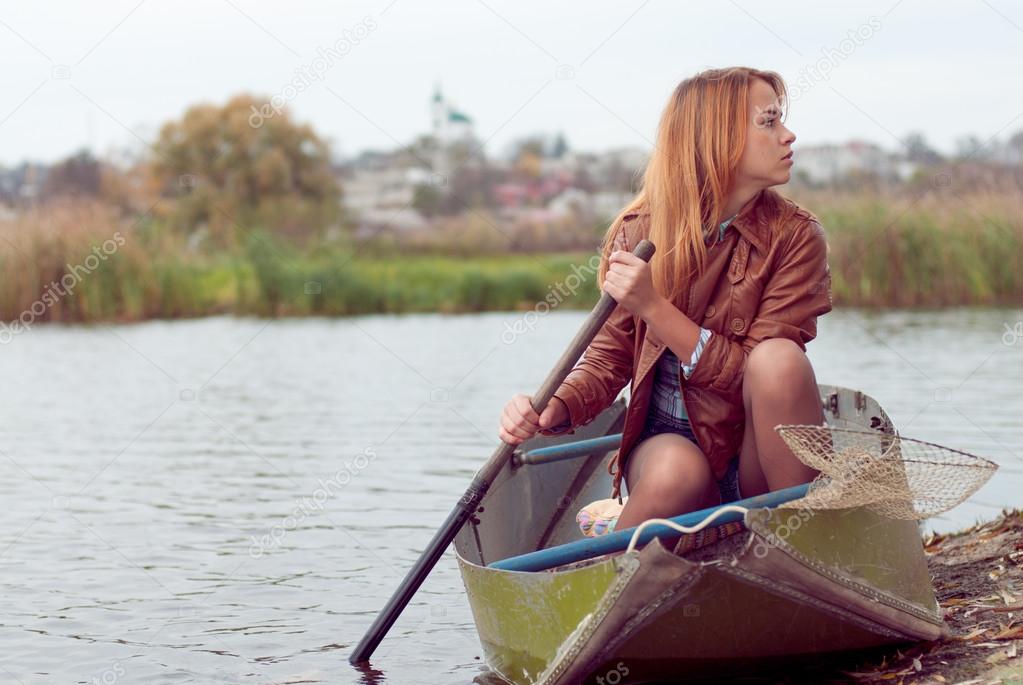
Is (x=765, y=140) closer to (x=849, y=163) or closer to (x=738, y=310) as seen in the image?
(x=738, y=310)

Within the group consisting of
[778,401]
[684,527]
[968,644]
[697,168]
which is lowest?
[968,644]

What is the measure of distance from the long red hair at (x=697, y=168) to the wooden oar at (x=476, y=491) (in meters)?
0.08

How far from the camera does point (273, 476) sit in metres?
6.36

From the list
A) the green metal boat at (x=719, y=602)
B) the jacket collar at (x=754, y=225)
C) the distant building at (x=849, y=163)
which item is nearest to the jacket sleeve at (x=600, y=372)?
the jacket collar at (x=754, y=225)

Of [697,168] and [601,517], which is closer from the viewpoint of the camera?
[697,168]

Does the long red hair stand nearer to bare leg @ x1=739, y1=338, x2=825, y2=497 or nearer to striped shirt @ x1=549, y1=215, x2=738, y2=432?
striped shirt @ x1=549, y1=215, x2=738, y2=432

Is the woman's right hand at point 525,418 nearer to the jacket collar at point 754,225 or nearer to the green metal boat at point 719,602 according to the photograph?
the green metal boat at point 719,602

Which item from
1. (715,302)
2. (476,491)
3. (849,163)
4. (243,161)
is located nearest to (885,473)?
(715,302)

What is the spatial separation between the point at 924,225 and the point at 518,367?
15.3 feet

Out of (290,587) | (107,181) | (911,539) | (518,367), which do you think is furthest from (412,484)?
(107,181)

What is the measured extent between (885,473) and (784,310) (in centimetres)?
42

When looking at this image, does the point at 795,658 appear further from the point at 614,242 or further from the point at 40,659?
the point at 40,659

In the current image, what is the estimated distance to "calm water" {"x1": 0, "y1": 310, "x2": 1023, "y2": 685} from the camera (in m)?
3.76

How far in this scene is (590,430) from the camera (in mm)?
4258
